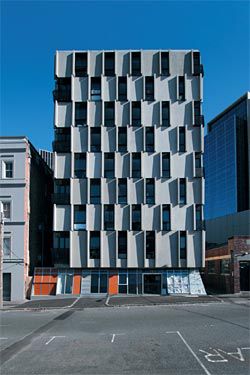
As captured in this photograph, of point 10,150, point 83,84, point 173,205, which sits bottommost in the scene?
point 173,205

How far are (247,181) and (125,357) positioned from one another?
4068 inches

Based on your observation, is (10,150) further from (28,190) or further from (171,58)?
(171,58)

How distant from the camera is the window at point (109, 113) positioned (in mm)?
52969

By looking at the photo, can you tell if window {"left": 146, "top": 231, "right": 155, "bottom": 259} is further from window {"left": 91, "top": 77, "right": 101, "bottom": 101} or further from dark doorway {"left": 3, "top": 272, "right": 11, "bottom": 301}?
window {"left": 91, "top": 77, "right": 101, "bottom": 101}

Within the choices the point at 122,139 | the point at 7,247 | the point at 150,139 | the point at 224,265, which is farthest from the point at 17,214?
the point at 224,265

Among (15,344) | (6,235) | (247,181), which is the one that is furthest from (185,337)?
(247,181)

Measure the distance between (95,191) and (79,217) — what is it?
9.78 feet

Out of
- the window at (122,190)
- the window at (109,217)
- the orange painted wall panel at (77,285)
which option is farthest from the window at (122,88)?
the orange painted wall panel at (77,285)

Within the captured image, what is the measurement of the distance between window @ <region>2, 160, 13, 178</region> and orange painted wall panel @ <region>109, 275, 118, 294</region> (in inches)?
543

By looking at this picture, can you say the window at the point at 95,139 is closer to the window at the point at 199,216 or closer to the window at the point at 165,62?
the window at the point at 165,62

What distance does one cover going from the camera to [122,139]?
52.7 meters

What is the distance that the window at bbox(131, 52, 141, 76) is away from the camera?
5375 centimetres

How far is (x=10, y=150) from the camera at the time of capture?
49.2m

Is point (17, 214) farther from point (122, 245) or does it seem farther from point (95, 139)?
point (95, 139)
